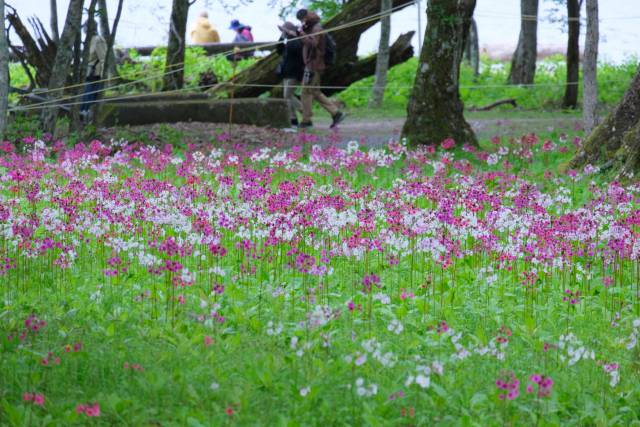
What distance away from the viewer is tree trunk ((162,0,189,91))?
856 inches

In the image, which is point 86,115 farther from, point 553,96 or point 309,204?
point 553,96

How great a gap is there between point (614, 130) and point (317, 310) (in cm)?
833

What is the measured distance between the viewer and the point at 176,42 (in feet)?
71.8

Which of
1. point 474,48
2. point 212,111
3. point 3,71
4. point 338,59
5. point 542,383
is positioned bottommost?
point 542,383

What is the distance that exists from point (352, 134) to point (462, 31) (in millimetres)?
3957

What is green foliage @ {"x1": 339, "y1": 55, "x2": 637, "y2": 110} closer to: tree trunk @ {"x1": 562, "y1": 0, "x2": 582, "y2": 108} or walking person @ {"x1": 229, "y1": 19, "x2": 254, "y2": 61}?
tree trunk @ {"x1": 562, "y1": 0, "x2": 582, "y2": 108}

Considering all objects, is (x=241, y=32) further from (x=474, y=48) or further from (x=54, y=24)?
(x=54, y=24)

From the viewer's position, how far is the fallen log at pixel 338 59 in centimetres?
2145

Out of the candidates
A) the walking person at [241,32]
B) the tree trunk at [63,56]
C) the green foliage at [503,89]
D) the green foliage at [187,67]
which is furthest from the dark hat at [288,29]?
the walking person at [241,32]

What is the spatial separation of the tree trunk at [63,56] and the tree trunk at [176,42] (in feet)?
21.6

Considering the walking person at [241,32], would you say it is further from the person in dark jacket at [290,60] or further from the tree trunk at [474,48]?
the person in dark jacket at [290,60]

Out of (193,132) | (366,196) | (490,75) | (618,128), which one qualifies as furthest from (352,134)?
(490,75)

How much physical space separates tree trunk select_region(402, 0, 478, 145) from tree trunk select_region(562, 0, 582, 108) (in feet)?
34.0

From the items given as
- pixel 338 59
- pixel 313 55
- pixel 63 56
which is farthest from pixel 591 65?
pixel 63 56
